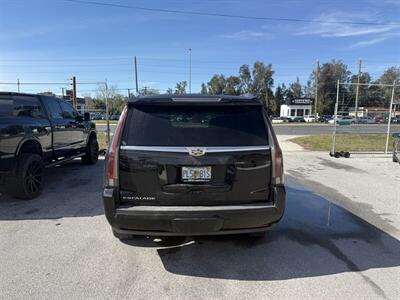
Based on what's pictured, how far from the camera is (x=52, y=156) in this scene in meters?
7.08

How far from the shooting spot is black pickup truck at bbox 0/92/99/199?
5.41 meters

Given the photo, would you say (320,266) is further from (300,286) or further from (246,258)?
(246,258)

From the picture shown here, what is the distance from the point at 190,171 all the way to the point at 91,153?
24.1 feet

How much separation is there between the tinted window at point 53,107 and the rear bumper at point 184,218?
4779 millimetres

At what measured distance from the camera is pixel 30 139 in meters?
5.93

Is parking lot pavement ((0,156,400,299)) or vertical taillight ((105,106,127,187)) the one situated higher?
vertical taillight ((105,106,127,187))

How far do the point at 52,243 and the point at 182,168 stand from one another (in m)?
2.22

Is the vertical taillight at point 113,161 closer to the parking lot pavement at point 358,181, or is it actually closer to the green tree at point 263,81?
the parking lot pavement at point 358,181

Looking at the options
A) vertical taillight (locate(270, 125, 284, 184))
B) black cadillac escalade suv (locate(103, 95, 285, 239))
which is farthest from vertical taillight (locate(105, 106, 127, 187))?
vertical taillight (locate(270, 125, 284, 184))

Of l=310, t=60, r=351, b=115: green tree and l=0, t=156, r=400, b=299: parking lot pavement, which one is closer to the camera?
l=0, t=156, r=400, b=299: parking lot pavement

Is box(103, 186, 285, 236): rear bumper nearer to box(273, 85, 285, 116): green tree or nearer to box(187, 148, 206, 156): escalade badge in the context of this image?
box(187, 148, 206, 156): escalade badge

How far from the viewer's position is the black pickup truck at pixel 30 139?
17.7ft

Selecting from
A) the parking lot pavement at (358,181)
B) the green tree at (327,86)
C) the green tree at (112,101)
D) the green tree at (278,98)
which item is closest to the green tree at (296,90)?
the green tree at (278,98)

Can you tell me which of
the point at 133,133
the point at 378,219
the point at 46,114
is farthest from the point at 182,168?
the point at 46,114
